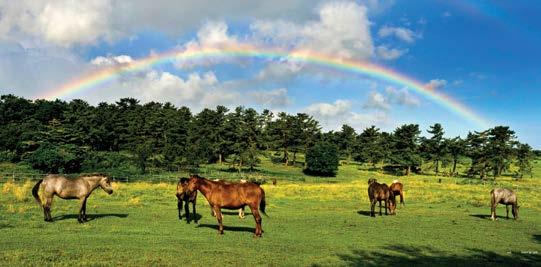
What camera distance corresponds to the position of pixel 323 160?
356ft

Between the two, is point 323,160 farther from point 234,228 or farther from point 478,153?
point 234,228

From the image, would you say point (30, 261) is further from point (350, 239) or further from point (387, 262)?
point (350, 239)

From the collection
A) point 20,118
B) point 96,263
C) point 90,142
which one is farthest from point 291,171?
point 96,263

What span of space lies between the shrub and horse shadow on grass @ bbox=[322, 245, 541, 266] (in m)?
92.9

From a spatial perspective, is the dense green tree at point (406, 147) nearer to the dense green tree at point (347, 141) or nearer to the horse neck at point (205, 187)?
the dense green tree at point (347, 141)

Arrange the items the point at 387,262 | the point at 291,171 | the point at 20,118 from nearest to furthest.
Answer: the point at 387,262 < the point at 291,171 < the point at 20,118

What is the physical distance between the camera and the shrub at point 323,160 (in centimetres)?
10869

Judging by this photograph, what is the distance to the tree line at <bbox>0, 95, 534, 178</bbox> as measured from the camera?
93.1 meters

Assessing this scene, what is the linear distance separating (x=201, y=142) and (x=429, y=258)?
95.7m

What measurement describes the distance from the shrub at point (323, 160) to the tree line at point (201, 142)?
623cm

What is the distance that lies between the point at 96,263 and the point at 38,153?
82.5m

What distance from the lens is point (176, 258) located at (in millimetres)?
12297

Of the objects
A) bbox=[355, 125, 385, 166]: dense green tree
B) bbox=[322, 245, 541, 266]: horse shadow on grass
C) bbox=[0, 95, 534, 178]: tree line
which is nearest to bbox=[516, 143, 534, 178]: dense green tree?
bbox=[0, 95, 534, 178]: tree line

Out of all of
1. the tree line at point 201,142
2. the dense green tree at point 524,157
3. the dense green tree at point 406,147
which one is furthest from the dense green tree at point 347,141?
the dense green tree at point 524,157
